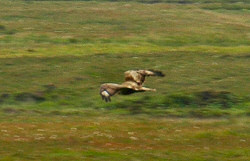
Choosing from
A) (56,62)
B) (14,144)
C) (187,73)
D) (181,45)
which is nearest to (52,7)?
(181,45)

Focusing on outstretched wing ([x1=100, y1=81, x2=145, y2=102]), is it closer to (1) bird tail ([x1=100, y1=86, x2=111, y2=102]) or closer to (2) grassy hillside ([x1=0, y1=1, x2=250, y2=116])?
(1) bird tail ([x1=100, y1=86, x2=111, y2=102])

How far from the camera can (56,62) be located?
79.3 meters

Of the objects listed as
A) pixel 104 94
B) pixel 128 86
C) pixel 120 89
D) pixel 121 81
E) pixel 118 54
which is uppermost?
pixel 128 86

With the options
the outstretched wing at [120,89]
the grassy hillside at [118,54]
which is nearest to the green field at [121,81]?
the grassy hillside at [118,54]

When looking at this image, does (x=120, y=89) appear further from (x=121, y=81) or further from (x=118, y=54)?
(x=118, y=54)

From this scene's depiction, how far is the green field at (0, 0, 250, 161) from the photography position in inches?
1725

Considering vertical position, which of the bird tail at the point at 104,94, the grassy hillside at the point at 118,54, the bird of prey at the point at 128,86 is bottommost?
the grassy hillside at the point at 118,54

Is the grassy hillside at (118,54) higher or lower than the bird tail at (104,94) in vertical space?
lower

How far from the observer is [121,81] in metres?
68.1

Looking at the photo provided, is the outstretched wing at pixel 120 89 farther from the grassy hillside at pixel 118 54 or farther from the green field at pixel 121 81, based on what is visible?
the grassy hillside at pixel 118 54

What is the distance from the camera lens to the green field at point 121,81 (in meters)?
43.8

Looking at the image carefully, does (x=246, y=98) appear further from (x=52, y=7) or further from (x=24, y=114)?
(x=52, y=7)

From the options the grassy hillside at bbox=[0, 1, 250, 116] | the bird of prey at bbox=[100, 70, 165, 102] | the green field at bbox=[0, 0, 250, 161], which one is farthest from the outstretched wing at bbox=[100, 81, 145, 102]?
the grassy hillside at bbox=[0, 1, 250, 116]

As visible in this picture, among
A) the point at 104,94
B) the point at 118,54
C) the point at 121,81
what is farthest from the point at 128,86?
the point at 118,54
